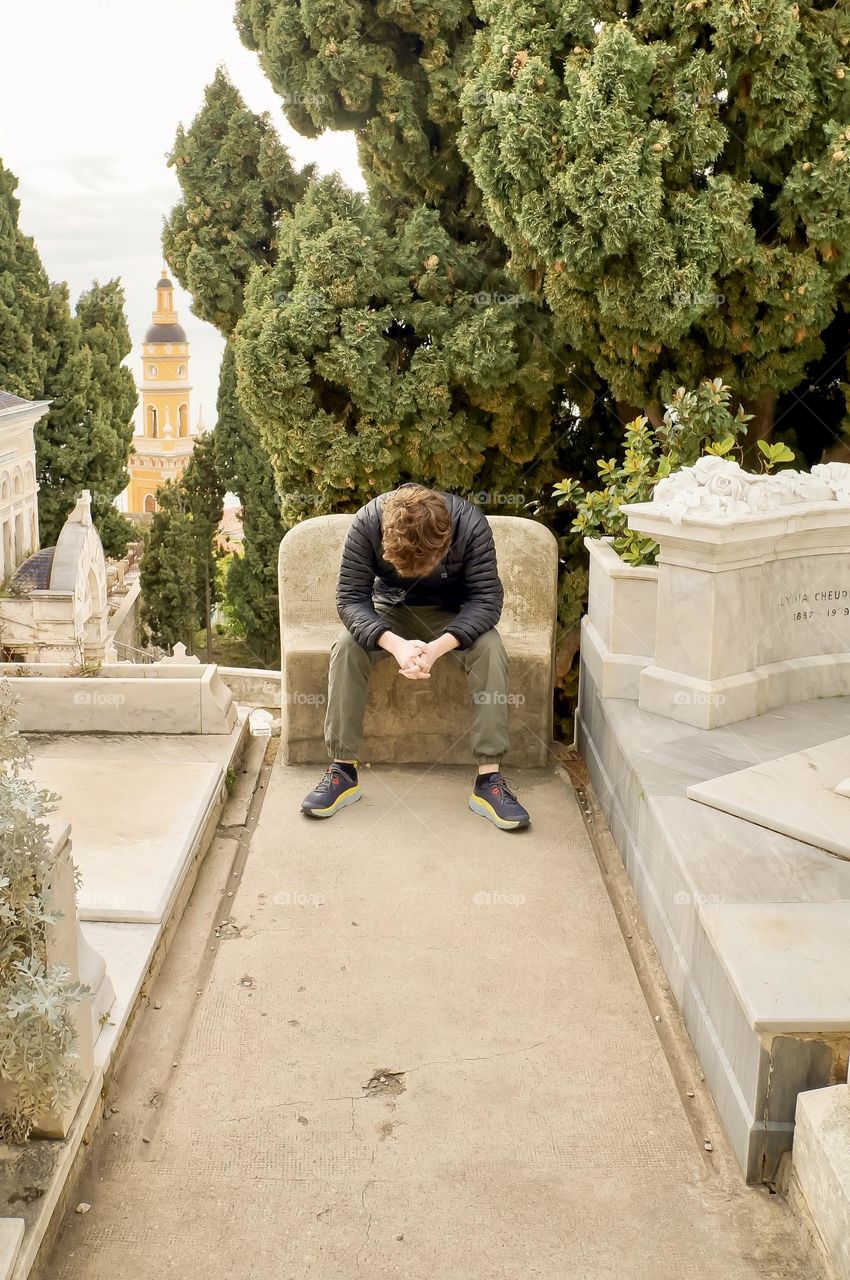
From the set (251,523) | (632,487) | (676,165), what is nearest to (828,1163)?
(632,487)

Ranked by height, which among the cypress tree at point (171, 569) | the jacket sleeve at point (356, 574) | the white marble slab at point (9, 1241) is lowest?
the cypress tree at point (171, 569)

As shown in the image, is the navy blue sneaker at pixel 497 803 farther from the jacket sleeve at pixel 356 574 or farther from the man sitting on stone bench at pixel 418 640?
the jacket sleeve at pixel 356 574

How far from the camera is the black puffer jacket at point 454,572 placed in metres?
4.70

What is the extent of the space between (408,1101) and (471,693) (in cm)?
197

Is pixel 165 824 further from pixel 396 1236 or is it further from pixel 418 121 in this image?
pixel 418 121

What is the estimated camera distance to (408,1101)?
3.09 meters

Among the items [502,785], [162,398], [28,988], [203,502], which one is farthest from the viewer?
[162,398]

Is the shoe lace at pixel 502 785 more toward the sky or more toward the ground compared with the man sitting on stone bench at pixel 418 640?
more toward the ground

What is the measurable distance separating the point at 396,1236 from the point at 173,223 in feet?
38.1

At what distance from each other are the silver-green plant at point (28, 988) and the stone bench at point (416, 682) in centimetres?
255

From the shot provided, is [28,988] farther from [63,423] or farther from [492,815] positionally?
[63,423]

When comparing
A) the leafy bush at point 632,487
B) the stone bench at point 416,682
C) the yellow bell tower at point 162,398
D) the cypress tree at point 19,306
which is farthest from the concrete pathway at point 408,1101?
the yellow bell tower at point 162,398

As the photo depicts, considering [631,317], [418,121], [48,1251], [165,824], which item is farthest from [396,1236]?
[418,121]

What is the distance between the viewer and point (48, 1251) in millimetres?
2572
